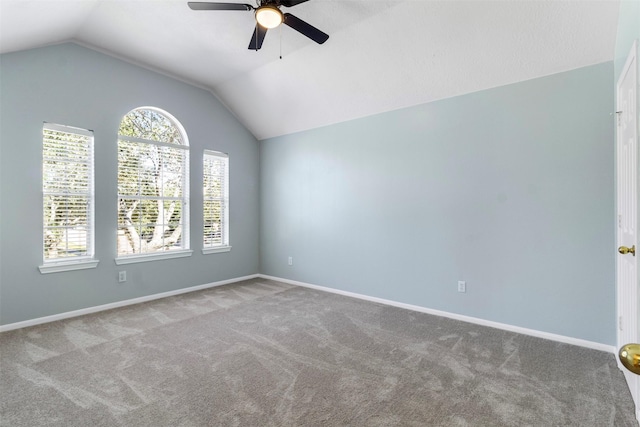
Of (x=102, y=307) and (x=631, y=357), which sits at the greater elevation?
(x=631, y=357)

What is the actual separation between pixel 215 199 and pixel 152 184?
3.26ft

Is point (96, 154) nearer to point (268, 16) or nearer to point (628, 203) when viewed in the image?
point (268, 16)

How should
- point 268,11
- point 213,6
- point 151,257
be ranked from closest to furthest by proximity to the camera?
point 268,11
point 213,6
point 151,257

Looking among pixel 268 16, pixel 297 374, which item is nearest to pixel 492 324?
pixel 297 374

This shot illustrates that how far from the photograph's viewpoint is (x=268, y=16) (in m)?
2.40

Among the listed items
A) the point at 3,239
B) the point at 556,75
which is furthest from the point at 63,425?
the point at 556,75

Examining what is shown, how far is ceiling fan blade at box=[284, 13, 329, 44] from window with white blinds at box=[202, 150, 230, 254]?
9.68 ft

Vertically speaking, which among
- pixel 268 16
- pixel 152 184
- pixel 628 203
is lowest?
pixel 628 203

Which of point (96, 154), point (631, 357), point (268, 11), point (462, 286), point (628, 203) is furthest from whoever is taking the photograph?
point (96, 154)

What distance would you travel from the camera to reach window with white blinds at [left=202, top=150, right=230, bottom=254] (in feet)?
16.8

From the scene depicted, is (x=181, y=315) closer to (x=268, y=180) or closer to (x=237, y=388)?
(x=237, y=388)

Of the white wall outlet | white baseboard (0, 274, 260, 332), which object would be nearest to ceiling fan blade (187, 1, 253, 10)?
the white wall outlet

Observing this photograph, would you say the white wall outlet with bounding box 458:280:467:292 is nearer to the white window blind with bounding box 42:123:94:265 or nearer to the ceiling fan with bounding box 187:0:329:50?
the ceiling fan with bounding box 187:0:329:50

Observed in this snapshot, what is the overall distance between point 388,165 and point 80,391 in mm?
3739
